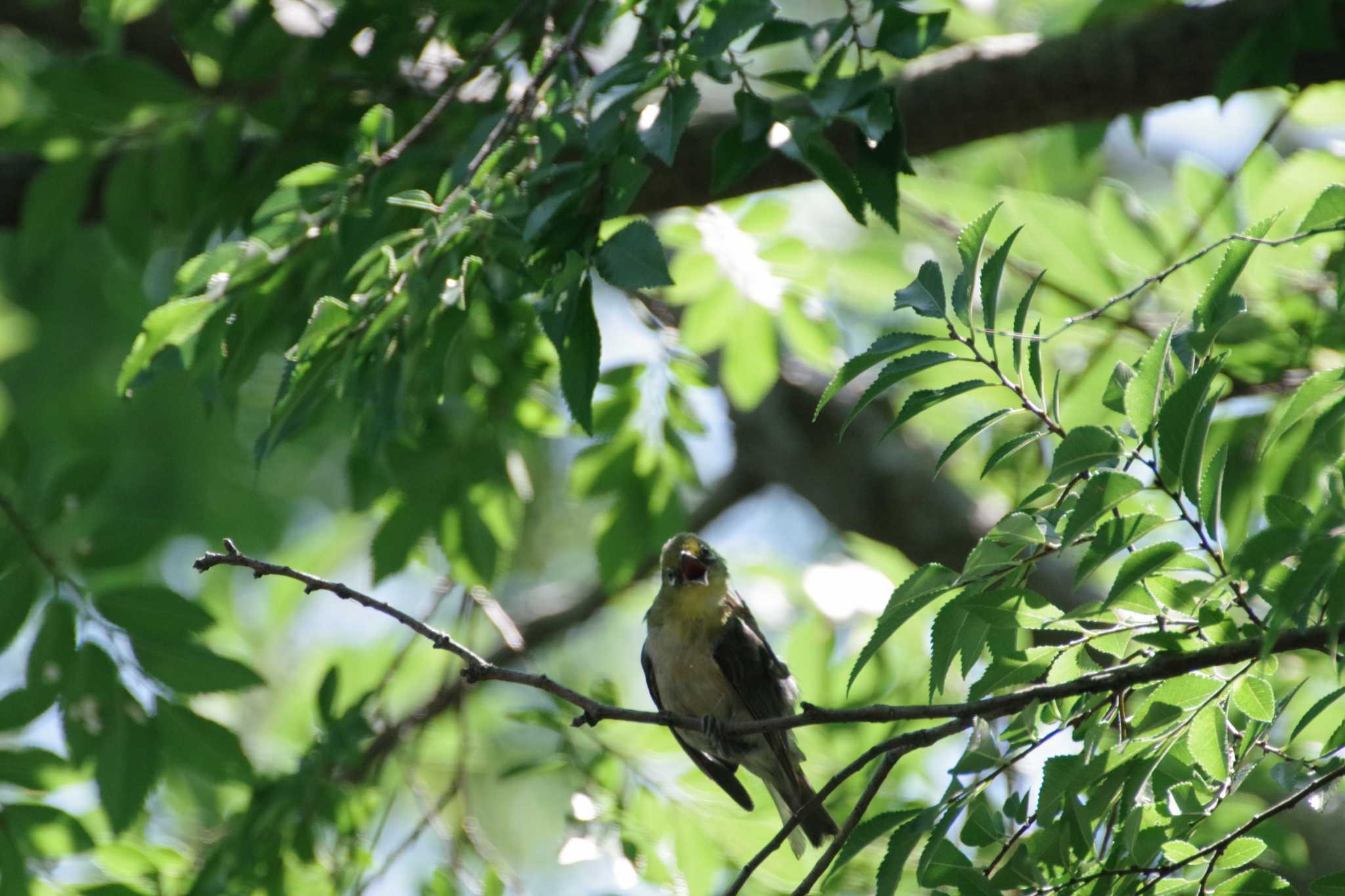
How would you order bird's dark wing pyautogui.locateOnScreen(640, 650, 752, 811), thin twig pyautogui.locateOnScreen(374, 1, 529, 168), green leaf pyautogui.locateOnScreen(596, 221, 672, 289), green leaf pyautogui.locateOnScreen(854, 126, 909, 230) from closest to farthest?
green leaf pyautogui.locateOnScreen(596, 221, 672, 289) → green leaf pyautogui.locateOnScreen(854, 126, 909, 230) → thin twig pyautogui.locateOnScreen(374, 1, 529, 168) → bird's dark wing pyautogui.locateOnScreen(640, 650, 752, 811)

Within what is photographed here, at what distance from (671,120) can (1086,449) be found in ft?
3.77

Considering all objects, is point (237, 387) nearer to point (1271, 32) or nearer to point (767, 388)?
point (767, 388)

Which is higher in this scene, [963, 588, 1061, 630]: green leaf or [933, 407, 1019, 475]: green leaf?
[933, 407, 1019, 475]: green leaf

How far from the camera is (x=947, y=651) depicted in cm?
226

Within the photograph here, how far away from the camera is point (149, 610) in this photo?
3586 mm

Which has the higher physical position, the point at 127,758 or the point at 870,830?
the point at 870,830

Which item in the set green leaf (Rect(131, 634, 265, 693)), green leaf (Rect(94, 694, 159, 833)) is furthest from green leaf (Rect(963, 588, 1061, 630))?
green leaf (Rect(94, 694, 159, 833))

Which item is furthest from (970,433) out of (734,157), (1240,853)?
(734,157)

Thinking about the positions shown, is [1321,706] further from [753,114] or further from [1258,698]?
[753,114]

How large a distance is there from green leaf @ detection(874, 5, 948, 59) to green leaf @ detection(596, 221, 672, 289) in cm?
75

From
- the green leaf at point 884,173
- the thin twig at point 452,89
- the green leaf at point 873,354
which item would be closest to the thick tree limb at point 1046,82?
the thin twig at point 452,89

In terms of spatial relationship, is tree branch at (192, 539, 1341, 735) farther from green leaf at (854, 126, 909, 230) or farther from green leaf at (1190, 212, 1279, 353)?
green leaf at (854, 126, 909, 230)

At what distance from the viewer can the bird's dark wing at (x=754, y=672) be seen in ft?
14.1

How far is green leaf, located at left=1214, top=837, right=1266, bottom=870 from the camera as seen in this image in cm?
212
